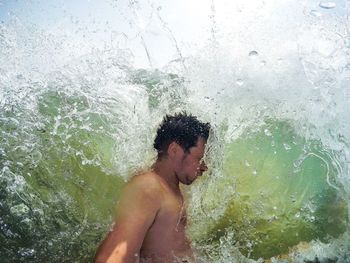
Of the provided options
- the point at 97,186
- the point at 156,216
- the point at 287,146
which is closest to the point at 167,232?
the point at 156,216

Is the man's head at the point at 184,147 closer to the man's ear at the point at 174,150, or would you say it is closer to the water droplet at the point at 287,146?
the man's ear at the point at 174,150

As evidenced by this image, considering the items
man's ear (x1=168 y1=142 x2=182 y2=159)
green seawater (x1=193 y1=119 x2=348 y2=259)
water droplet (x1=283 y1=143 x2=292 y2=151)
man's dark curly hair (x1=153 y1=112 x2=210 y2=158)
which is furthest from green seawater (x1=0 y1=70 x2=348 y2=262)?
man's ear (x1=168 y1=142 x2=182 y2=159)

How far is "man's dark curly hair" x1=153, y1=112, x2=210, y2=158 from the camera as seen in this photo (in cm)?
252

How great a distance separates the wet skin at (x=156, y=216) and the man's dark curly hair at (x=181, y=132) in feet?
0.12

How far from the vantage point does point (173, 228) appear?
2412 millimetres

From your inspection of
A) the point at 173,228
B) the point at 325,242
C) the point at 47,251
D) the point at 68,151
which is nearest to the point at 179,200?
the point at 173,228

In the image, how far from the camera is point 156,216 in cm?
221

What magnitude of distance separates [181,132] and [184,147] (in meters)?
0.10

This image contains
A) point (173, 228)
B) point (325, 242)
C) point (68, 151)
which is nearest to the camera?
point (173, 228)

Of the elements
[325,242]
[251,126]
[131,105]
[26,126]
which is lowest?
[325,242]

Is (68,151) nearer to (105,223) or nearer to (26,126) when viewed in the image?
(26,126)

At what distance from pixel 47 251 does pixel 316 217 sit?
4.32 meters

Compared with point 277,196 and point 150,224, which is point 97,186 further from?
point 277,196

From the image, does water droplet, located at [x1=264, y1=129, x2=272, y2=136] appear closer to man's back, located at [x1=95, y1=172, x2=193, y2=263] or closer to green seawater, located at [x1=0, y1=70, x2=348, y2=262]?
green seawater, located at [x1=0, y1=70, x2=348, y2=262]
